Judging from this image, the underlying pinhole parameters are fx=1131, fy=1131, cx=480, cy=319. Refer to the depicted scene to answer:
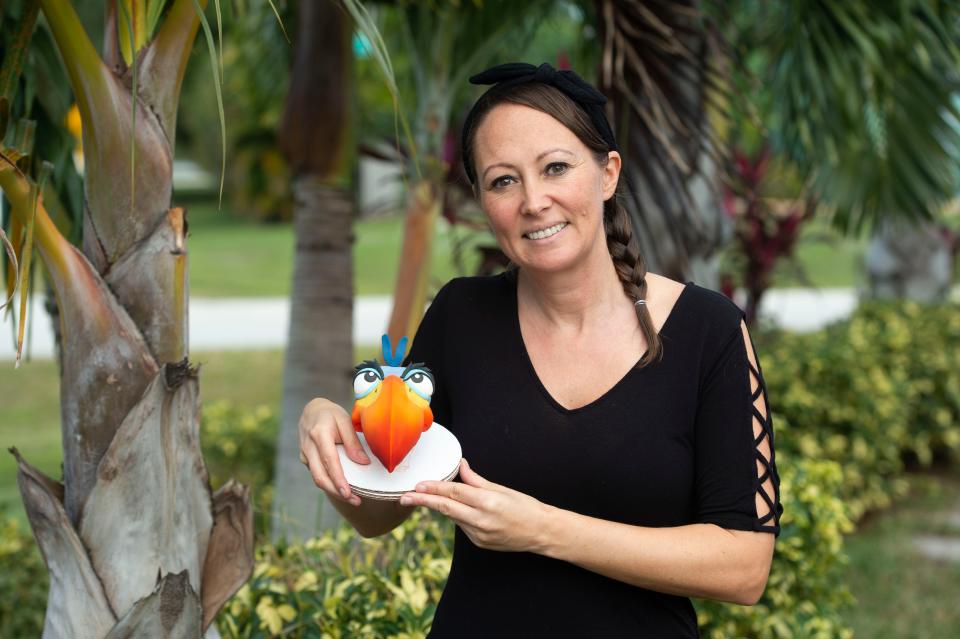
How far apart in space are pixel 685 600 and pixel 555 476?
315mm

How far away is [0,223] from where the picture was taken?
2.84 meters

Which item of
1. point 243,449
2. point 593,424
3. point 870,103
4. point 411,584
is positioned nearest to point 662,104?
point 870,103

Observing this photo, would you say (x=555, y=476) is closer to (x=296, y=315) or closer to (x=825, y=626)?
(x=825, y=626)

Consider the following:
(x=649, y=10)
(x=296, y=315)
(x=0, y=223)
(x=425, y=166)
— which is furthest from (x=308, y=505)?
(x=649, y=10)

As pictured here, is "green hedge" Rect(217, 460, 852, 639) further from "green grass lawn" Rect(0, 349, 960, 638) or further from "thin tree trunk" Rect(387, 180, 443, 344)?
"thin tree trunk" Rect(387, 180, 443, 344)

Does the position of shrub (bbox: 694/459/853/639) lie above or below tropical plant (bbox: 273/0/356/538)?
below

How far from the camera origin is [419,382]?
1689mm

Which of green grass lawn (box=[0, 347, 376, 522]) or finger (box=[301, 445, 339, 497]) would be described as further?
green grass lawn (box=[0, 347, 376, 522])

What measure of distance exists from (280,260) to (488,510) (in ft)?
57.0

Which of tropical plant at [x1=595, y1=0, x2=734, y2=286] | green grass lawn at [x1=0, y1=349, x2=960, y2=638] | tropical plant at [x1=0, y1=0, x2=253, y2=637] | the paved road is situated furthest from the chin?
the paved road

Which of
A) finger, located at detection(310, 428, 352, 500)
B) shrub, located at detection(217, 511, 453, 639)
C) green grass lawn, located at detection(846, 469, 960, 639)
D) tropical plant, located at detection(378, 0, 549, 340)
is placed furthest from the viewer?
green grass lawn, located at detection(846, 469, 960, 639)

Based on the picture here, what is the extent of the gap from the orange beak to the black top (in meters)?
0.23

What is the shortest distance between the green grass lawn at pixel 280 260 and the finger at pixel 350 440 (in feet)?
34.5

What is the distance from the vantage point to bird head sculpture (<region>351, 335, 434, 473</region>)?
5.34 ft
